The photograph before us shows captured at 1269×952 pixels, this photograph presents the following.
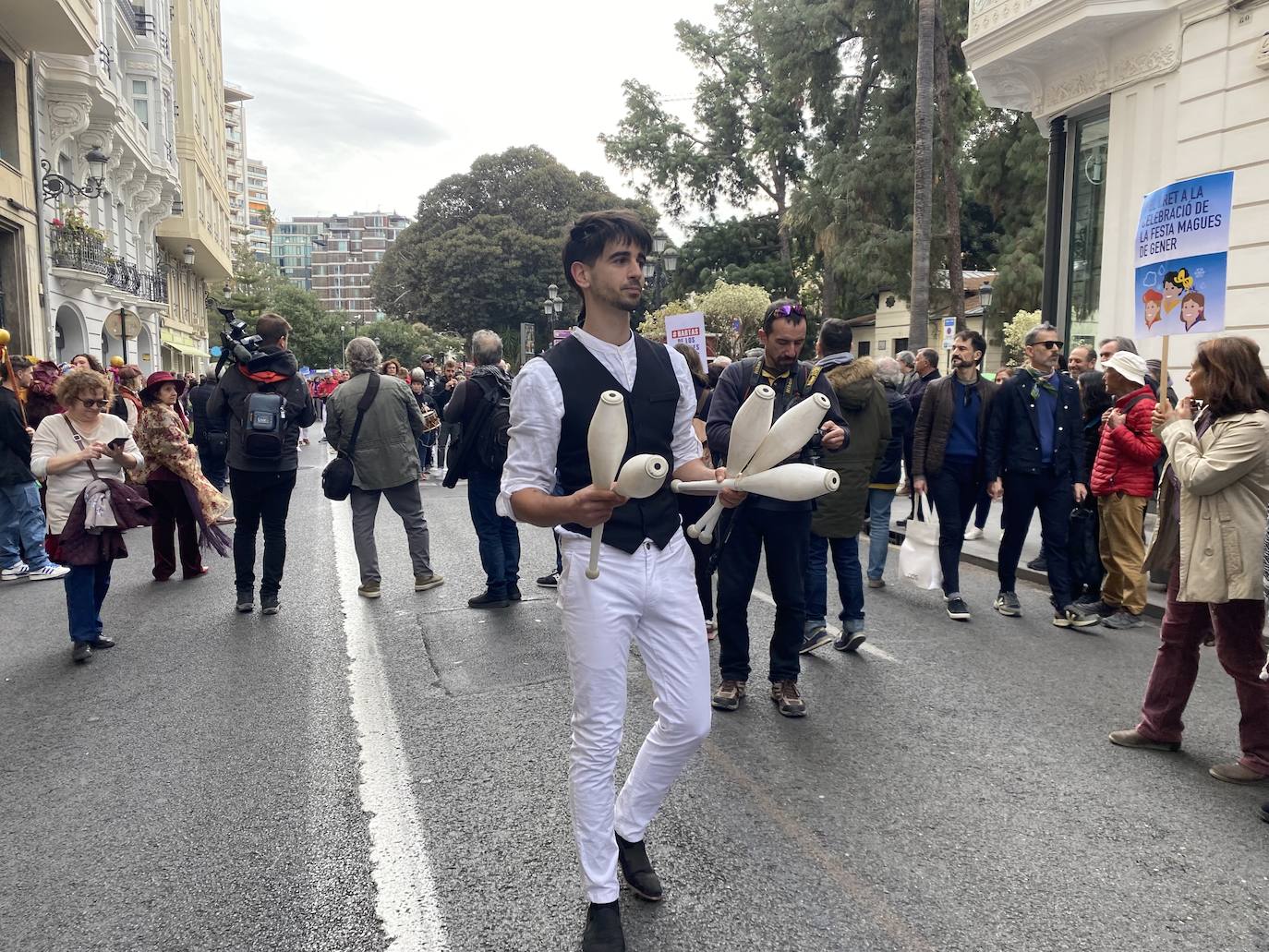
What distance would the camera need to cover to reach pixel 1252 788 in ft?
12.9

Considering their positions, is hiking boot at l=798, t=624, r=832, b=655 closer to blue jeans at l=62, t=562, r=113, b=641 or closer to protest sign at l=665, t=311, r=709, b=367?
blue jeans at l=62, t=562, r=113, b=641

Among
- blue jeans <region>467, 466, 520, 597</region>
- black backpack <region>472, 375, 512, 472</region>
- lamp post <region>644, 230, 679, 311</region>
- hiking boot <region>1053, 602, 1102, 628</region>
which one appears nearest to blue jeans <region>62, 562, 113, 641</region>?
blue jeans <region>467, 466, 520, 597</region>

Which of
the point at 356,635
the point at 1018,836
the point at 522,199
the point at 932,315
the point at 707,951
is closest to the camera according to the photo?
the point at 707,951

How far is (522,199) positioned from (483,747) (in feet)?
178

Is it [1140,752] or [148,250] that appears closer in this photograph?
[1140,752]

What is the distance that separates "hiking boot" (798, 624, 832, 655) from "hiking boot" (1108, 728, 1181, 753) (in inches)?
71.2

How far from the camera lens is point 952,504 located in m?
7.09

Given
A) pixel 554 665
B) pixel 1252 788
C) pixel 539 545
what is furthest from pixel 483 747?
pixel 539 545

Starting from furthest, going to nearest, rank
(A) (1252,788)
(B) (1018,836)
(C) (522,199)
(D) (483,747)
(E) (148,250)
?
(C) (522,199), (E) (148,250), (D) (483,747), (A) (1252,788), (B) (1018,836)

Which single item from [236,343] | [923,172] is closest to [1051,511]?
[236,343]

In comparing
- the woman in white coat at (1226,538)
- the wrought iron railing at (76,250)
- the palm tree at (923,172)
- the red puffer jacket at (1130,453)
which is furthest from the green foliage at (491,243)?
the woman in white coat at (1226,538)

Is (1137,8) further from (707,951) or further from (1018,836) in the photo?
(707,951)

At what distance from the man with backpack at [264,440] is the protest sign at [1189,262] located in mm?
5759

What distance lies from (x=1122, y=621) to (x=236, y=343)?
6.50 meters
